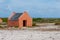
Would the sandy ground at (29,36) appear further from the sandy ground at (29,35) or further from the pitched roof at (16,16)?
the pitched roof at (16,16)

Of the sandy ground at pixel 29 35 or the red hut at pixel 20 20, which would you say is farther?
the red hut at pixel 20 20

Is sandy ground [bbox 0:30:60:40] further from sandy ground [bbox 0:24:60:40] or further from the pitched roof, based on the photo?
the pitched roof

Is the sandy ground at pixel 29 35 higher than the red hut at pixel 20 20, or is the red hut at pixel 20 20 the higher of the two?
the red hut at pixel 20 20

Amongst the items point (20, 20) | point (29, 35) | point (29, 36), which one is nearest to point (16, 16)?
point (20, 20)

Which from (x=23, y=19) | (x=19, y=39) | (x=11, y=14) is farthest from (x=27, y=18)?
(x=19, y=39)

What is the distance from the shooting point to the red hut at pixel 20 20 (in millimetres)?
42500

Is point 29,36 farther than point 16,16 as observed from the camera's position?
No

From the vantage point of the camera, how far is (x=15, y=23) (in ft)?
140

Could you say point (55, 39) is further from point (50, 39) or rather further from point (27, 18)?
point (27, 18)

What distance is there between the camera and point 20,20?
42.5 metres

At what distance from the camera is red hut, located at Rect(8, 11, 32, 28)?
42.5 metres

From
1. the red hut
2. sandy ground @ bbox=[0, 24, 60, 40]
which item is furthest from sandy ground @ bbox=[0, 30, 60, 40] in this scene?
the red hut

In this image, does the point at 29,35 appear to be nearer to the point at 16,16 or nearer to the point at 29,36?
the point at 29,36

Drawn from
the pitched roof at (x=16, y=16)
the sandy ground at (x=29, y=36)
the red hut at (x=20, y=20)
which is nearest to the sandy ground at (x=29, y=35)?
the sandy ground at (x=29, y=36)
